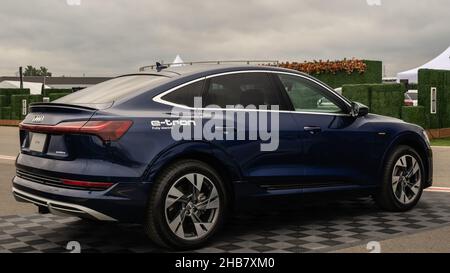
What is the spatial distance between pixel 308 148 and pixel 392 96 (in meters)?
13.1

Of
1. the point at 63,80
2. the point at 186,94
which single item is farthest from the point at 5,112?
the point at 63,80

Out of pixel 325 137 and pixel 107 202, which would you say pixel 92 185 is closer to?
pixel 107 202

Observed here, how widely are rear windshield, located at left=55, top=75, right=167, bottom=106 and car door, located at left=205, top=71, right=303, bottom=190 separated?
0.56m

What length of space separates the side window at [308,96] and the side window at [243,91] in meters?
0.19

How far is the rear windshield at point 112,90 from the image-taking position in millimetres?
5109

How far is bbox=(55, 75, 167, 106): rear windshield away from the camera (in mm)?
5109

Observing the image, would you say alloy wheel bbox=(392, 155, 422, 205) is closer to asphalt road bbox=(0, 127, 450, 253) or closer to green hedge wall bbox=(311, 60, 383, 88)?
asphalt road bbox=(0, 127, 450, 253)

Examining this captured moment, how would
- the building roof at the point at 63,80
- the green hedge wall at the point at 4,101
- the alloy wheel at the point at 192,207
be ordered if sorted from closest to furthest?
the alloy wheel at the point at 192,207
the green hedge wall at the point at 4,101
the building roof at the point at 63,80

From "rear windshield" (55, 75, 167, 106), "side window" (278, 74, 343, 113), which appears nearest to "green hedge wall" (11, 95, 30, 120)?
"rear windshield" (55, 75, 167, 106)

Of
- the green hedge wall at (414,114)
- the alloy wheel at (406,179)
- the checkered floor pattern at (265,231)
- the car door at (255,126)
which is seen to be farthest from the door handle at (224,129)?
the green hedge wall at (414,114)

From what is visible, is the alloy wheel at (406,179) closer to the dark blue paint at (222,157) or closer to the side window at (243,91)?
the dark blue paint at (222,157)

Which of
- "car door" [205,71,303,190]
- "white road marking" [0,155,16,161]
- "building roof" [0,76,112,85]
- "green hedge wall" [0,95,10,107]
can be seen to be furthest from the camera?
"building roof" [0,76,112,85]

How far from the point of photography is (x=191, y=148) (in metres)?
4.93

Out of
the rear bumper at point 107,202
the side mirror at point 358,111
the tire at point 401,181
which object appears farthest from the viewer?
the tire at point 401,181
